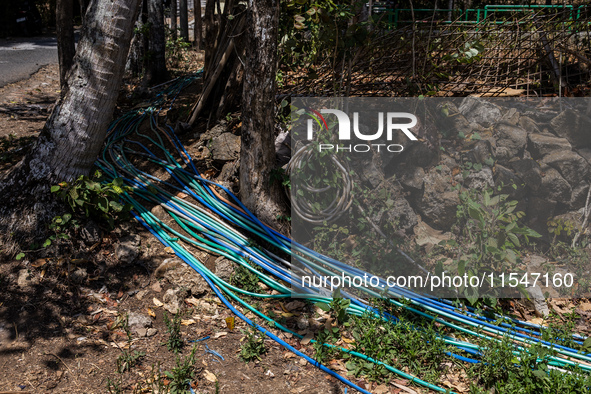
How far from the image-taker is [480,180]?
5602 millimetres

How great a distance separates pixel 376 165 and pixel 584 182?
245 centimetres

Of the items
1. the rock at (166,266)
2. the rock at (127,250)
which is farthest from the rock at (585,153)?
the rock at (127,250)

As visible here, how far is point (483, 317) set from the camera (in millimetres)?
4156

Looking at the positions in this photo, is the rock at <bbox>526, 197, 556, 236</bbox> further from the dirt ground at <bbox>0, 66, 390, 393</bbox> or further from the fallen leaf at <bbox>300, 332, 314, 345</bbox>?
the fallen leaf at <bbox>300, 332, 314, 345</bbox>

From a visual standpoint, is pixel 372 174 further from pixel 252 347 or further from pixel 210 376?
pixel 210 376

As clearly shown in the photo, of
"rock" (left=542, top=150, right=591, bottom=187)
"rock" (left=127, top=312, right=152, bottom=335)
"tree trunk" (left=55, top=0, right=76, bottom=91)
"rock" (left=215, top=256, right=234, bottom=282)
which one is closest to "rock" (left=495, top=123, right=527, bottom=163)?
"rock" (left=542, top=150, right=591, bottom=187)

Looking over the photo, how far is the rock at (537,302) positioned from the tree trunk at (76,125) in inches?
163

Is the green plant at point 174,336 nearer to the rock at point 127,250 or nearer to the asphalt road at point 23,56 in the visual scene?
the rock at point 127,250

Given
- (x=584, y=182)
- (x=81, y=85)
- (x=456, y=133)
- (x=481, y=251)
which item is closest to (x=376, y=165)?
(x=456, y=133)

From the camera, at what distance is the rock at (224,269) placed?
170 inches

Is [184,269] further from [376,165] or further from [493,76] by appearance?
[493,76]

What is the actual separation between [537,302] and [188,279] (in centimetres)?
312

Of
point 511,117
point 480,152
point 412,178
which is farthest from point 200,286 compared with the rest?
point 511,117

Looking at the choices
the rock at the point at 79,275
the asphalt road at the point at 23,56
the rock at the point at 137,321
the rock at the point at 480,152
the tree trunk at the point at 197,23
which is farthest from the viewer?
the tree trunk at the point at 197,23
